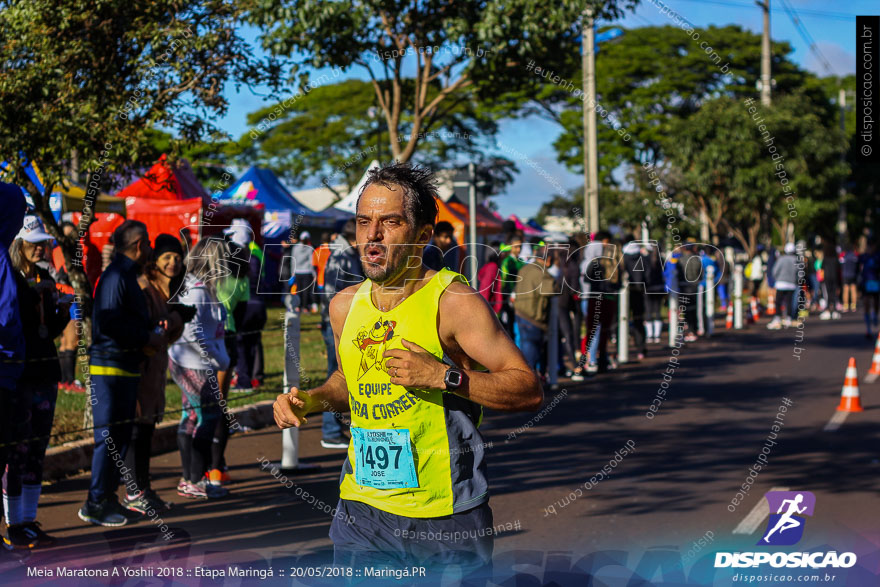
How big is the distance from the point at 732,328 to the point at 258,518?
16.6 m

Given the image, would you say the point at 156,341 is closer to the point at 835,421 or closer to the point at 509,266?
the point at 509,266

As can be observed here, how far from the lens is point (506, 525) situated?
5.87m

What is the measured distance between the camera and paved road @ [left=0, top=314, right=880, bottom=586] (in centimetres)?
516

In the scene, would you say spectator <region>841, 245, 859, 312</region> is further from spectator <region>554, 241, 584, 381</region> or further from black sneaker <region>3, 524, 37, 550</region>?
black sneaker <region>3, 524, 37, 550</region>

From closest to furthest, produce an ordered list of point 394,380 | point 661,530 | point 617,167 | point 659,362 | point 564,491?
point 394,380 < point 661,530 < point 564,491 < point 659,362 < point 617,167

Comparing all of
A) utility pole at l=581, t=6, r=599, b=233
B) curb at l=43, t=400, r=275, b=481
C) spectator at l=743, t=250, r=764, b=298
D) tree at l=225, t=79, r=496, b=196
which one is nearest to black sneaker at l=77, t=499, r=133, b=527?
curb at l=43, t=400, r=275, b=481

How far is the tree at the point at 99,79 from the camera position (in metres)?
7.31

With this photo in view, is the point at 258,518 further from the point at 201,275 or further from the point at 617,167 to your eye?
the point at 617,167

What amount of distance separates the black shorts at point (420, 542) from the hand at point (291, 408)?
0.34 meters

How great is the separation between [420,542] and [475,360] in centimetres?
53

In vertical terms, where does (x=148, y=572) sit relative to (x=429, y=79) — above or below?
below

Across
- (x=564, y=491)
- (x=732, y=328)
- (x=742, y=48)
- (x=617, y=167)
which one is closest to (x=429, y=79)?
(x=564, y=491)

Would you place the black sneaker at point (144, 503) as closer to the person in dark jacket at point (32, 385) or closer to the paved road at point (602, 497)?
the paved road at point (602, 497)

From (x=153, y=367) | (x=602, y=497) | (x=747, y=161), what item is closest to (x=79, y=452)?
(x=153, y=367)
